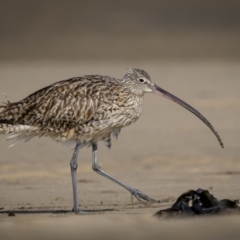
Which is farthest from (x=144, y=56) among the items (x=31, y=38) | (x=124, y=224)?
(x=124, y=224)

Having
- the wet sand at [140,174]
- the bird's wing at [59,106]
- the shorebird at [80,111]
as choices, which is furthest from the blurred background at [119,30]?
the bird's wing at [59,106]

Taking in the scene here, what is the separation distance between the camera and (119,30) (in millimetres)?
36875

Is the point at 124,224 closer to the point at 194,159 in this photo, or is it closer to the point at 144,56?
the point at 194,159

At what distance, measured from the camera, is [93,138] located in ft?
43.0

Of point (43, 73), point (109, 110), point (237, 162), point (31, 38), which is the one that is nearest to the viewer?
point (109, 110)

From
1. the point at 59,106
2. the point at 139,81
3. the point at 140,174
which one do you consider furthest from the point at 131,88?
the point at 140,174

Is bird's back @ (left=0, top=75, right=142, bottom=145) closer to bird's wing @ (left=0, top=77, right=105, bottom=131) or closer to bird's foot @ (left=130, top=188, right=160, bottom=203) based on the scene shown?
bird's wing @ (left=0, top=77, right=105, bottom=131)

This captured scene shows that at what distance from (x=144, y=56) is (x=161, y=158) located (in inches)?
698

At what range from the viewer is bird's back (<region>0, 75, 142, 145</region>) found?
1290cm

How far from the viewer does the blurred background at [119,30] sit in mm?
34375

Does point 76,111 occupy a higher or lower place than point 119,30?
lower

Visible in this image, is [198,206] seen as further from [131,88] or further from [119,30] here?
[119,30]

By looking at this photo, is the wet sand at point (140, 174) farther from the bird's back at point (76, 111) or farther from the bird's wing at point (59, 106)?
the bird's wing at point (59, 106)

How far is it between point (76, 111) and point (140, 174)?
96.0 inches
